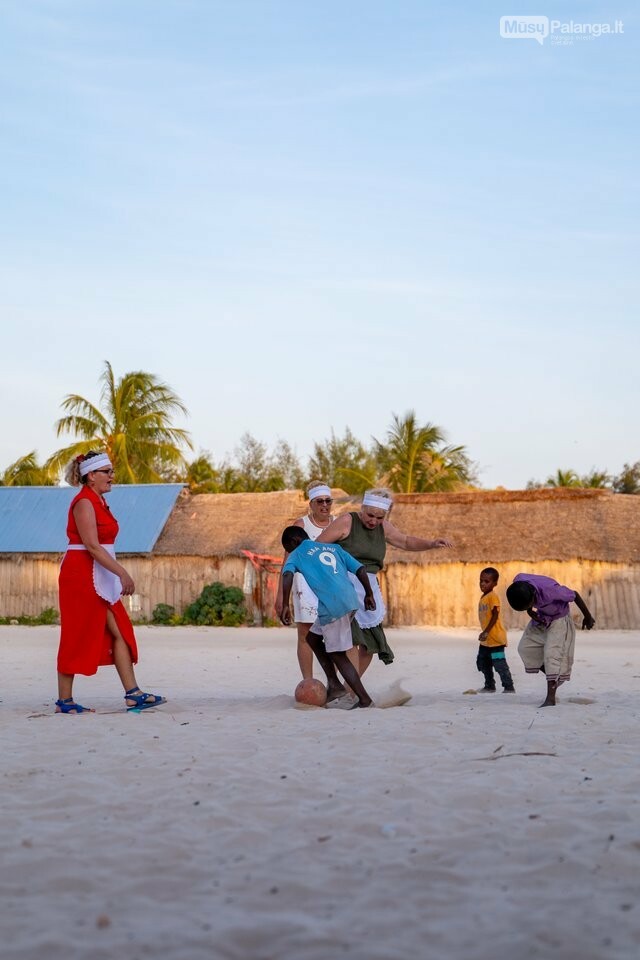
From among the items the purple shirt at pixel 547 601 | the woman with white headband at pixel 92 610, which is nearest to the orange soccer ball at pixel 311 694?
the woman with white headband at pixel 92 610

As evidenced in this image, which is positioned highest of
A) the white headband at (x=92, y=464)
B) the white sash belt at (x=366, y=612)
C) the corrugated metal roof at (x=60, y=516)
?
the corrugated metal roof at (x=60, y=516)

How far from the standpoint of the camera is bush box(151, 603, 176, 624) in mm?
25000

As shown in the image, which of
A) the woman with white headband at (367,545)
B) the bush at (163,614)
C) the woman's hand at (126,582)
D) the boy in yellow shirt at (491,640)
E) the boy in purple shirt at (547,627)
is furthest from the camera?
the bush at (163,614)

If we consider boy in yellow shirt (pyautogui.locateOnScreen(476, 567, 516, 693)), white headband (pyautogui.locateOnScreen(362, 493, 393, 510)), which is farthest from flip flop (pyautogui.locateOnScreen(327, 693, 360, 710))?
boy in yellow shirt (pyautogui.locateOnScreen(476, 567, 516, 693))

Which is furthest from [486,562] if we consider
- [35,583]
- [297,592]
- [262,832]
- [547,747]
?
[262,832]

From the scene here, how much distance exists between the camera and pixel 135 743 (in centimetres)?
566

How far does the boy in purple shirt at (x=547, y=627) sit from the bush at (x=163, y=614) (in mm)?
A: 17608

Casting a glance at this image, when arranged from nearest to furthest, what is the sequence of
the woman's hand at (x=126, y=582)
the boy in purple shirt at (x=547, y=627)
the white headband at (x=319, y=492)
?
1. the woman's hand at (x=126, y=582)
2. the boy in purple shirt at (x=547, y=627)
3. the white headband at (x=319, y=492)

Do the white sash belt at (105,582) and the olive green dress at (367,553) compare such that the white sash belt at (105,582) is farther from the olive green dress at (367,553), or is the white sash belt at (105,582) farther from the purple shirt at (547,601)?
the purple shirt at (547,601)

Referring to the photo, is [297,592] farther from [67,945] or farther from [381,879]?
[67,945]

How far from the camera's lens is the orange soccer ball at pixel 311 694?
24.6 feet

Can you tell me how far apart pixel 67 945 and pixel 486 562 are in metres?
21.6

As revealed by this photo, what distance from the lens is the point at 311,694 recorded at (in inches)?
295

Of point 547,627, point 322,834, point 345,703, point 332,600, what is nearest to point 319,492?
point 332,600
